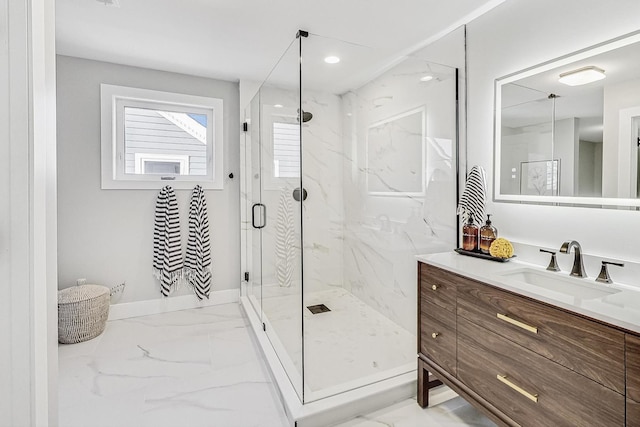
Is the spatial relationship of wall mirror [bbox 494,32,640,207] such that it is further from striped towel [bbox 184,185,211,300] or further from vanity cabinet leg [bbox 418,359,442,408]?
striped towel [bbox 184,185,211,300]

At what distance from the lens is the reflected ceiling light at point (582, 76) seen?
1.35 meters

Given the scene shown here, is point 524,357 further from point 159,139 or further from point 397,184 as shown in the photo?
point 159,139

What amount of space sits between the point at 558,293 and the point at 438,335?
2.07ft

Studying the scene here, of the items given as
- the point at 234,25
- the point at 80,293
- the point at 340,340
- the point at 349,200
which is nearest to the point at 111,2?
the point at 234,25

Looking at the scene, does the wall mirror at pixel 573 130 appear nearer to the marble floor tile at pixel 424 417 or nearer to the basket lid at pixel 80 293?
the marble floor tile at pixel 424 417

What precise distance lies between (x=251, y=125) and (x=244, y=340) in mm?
1923

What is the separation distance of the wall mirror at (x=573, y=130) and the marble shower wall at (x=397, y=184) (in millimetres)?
387

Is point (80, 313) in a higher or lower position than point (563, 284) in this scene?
lower

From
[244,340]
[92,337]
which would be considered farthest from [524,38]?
[92,337]

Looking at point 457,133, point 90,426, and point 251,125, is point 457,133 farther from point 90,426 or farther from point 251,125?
point 90,426

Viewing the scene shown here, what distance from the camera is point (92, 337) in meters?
2.43

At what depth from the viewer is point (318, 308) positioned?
2.45 metres

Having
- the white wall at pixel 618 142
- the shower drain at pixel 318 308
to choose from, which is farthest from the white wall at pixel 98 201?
the white wall at pixel 618 142

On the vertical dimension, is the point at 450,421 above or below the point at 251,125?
below
